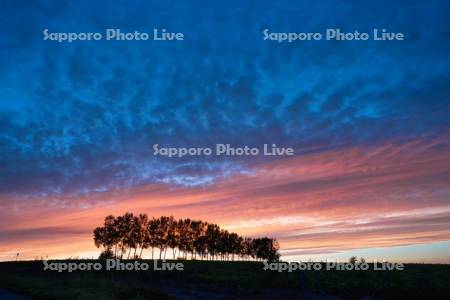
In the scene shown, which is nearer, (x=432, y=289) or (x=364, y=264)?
(x=432, y=289)

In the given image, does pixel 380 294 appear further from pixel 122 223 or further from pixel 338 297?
pixel 122 223

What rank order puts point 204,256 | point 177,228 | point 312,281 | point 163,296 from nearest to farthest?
point 163,296 < point 312,281 < point 177,228 < point 204,256

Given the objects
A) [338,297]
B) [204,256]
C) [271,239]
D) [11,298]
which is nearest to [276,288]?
[338,297]

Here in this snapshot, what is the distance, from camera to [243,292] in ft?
124

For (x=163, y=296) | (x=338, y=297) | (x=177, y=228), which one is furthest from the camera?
(x=177, y=228)

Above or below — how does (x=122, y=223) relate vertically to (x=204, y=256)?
above

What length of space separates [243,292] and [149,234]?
88.7 m

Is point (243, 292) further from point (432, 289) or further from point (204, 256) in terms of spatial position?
point (204, 256)

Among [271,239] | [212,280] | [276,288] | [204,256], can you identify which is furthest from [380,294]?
[271,239]

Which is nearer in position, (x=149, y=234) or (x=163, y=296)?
(x=163, y=296)

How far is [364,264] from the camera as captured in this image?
74.3 meters

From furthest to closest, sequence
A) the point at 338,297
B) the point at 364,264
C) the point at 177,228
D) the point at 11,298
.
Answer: the point at 177,228 → the point at 364,264 → the point at 338,297 → the point at 11,298

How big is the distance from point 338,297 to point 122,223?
301 ft

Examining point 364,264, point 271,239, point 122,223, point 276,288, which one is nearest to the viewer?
point 276,288
